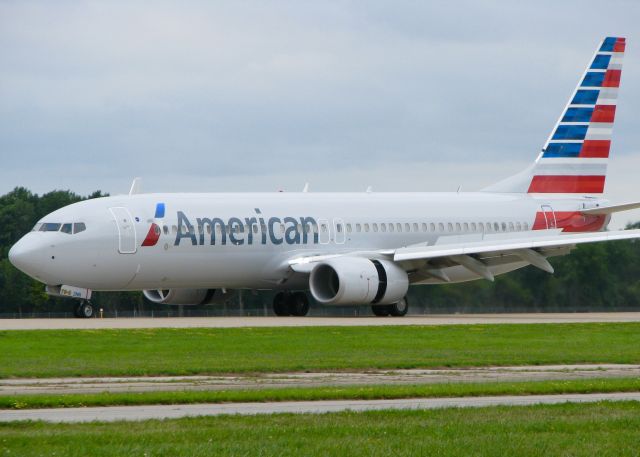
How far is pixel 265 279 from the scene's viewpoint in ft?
163

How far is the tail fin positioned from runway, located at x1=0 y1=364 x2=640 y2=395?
30.3 metres

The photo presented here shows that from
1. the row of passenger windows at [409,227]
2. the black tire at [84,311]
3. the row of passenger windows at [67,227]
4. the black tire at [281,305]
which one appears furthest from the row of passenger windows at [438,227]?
the row of passenger windows at [67,227]

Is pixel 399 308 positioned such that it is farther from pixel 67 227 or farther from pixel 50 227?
pixel 50 227

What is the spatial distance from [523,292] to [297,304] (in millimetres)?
13608

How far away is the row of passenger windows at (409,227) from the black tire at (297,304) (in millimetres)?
2901

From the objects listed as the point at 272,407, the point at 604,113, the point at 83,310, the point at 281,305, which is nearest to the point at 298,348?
the point at 272,407

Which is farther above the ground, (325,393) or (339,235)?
(339,235)

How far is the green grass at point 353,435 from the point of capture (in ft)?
49.9

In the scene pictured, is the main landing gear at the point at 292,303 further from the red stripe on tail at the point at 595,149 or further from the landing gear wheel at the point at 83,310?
the red stripe on tail at the point at 595,149

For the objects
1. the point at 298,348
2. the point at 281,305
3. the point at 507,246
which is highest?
the point at 507,246

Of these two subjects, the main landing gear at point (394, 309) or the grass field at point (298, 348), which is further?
the main landing gear at point (394, 309)

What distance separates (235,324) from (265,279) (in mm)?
7323

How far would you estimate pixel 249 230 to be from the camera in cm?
4853

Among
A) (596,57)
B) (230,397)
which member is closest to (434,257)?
(596,57)
